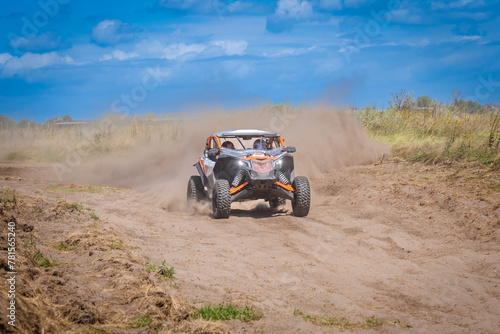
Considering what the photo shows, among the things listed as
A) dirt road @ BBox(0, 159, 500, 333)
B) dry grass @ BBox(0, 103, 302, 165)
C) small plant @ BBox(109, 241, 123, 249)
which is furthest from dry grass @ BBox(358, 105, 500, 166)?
small plant @ BBox(109, 241, 123, 249)

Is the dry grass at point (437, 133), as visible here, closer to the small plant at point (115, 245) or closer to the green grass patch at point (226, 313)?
the small plant at point (115, 245)

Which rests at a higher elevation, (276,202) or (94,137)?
(94,137)

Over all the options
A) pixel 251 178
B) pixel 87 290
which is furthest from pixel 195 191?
pixel 87 290

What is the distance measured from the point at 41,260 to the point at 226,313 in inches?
97.8

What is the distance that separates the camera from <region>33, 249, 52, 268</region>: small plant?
20.3 feet

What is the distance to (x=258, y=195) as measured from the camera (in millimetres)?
12102

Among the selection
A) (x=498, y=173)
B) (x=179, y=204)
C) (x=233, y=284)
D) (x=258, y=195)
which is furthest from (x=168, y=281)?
(x=498, y=173)

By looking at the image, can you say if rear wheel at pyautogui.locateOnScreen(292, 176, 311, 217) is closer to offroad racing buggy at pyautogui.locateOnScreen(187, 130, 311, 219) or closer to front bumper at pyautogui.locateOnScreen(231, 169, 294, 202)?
offroad racing buggy at pyautogui.locateOnScreen(187, 130, 311, 219)

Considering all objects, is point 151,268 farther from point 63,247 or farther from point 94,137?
point 94,137

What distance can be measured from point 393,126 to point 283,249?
51.1 ft

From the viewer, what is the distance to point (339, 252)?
896cm

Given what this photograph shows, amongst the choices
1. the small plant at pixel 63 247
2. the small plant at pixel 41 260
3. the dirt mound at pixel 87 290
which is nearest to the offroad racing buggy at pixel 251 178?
the dirt mound at pixel 87 290

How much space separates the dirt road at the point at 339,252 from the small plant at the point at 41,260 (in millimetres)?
195

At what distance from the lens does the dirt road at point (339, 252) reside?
589 centimetres
